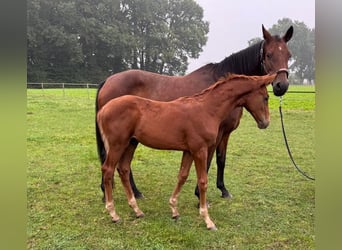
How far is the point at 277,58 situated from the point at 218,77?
0.74 m

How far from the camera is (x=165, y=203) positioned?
3787mm

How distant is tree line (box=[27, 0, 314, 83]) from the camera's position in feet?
50.4

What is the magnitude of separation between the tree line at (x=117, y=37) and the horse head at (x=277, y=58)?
1085cm

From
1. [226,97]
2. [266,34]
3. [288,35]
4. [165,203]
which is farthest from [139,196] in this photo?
[288,35]

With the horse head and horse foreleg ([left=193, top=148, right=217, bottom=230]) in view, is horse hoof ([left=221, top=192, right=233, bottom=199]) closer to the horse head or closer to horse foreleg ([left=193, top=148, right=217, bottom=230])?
horse foreleg ([left=193, top=148, right=217, bottom=230])

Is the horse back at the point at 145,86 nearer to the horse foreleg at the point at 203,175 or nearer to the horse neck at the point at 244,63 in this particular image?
the horse neck at the point at 244,63

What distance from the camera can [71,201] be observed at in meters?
3.74

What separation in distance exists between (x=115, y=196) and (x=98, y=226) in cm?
92

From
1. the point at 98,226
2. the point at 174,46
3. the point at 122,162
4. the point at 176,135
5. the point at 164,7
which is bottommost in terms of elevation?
the point at 98,226

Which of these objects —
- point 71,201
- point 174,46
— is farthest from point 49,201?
point 174,46

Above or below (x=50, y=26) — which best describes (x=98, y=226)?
below

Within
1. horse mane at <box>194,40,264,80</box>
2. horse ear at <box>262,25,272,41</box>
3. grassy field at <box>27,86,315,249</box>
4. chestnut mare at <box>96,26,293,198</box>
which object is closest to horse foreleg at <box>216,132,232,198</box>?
chestnut mare at <box>96,26,293,198</box>

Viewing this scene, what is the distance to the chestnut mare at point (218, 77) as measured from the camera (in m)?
3.29
